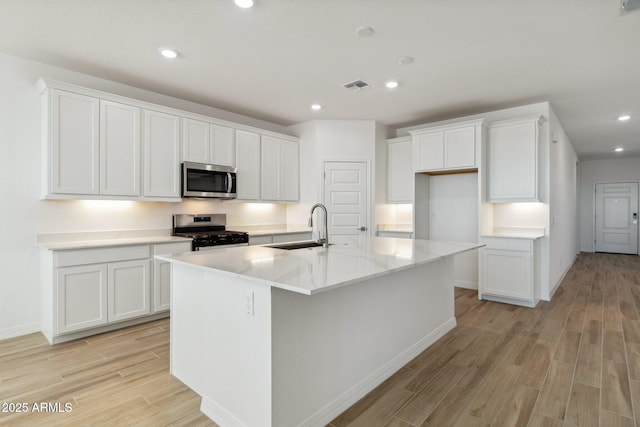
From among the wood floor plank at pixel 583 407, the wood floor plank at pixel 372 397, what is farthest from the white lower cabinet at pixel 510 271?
the wood floor plank at pixel 372 397

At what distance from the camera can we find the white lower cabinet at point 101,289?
3.01 meters

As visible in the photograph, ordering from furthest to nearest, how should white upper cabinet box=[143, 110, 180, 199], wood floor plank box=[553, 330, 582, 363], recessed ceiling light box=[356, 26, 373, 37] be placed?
Result: white upper cabinet box=[143, 110, 180, 199] → wood floor plank box=[553, 330, 582, 363] → recessed ceiling light box=[356, 26, 373, 37]

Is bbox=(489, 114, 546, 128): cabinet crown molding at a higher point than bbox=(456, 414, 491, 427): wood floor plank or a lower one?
higher

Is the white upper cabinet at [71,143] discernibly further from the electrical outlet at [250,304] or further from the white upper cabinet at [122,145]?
the electrical outlet at [250,304]

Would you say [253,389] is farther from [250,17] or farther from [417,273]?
[250,17]

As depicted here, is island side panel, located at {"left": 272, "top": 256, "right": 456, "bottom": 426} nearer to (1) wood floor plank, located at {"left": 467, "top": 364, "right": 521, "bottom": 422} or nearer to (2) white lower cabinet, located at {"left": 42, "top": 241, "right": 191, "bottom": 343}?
(1) wood floor plank, located at {"left": 467, "top": 364, "right": 521, "bottom": 422}

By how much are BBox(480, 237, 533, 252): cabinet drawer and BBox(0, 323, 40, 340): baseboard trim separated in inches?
205

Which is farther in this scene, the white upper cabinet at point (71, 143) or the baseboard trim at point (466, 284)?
the baseboard trim at point (466, 284)

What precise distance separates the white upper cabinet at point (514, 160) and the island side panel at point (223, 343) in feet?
13.4

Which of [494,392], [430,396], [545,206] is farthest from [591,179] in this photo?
[430,396]

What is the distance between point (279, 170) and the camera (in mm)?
5262

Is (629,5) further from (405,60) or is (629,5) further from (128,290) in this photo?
(128,290)

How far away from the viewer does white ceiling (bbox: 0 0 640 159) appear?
2.42 m

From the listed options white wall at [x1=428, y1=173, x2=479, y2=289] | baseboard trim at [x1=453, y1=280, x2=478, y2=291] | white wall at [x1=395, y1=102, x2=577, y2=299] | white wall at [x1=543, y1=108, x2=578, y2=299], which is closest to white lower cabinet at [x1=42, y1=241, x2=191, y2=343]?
white wall at [x1=395, y1=102, x2=577, y2=299]
